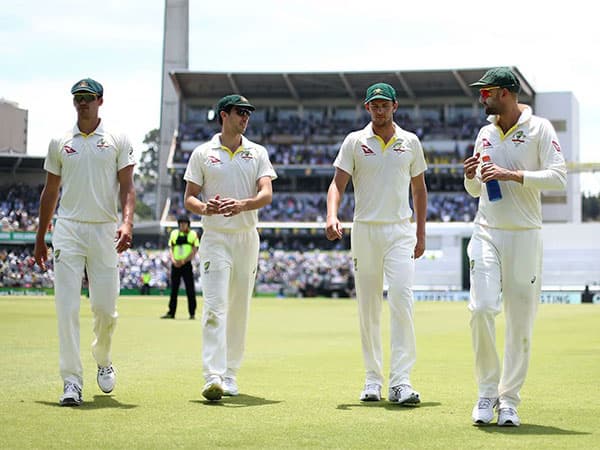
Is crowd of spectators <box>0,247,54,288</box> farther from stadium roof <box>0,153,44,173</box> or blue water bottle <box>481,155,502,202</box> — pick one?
blue water bottle <box>481,155,502,202</box>

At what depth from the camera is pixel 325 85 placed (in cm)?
7338

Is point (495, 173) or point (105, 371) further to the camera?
point (105, 371)

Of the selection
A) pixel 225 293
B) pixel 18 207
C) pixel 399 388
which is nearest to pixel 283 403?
pixel 399 388

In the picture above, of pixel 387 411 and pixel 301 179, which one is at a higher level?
pixel 301 179

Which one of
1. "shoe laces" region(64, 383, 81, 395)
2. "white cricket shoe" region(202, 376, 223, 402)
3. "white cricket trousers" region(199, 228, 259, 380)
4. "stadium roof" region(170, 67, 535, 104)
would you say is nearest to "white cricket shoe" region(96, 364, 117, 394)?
"shoe laces" region(64, 383, 81, 395)

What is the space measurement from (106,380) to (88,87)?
2.50 m

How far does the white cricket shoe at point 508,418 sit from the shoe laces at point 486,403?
0.09 m

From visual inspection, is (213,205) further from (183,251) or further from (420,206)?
(183,251)

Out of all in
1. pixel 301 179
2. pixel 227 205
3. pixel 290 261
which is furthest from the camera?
pixel 301 179

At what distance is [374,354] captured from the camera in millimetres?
9188

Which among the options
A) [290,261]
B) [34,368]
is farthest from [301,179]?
[34,368]

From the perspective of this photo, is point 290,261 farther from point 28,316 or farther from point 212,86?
point 28,316

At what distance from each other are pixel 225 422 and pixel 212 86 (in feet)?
226

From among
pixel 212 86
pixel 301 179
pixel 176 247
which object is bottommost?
pixel 176 247
